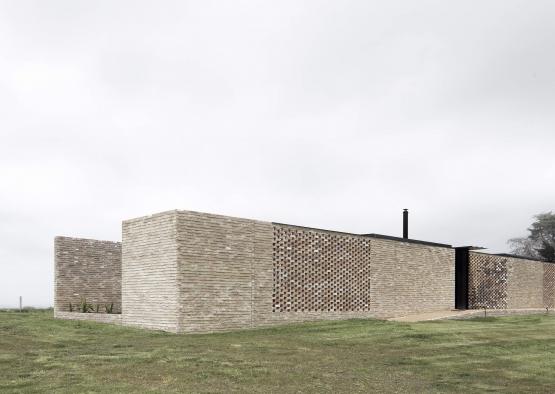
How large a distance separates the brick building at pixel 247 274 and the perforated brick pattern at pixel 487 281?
224mm

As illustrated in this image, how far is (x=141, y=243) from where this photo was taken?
67.4ft

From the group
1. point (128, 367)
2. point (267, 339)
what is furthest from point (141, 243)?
point (128, 367)

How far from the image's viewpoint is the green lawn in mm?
10117

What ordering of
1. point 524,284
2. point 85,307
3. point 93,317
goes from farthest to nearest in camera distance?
point 524,284, point 85,307, point 93,317

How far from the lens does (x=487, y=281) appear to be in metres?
34.7

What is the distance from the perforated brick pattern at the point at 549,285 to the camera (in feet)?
138

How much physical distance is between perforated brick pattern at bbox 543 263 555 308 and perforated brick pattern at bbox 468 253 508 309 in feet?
24.8

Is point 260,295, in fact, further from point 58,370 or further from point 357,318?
point 58,370

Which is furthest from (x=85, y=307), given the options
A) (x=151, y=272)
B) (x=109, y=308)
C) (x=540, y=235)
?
(x=540, y=235)

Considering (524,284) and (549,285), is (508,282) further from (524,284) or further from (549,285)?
(549,285)

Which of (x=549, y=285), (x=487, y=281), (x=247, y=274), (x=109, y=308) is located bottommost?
(x=549, y=285)

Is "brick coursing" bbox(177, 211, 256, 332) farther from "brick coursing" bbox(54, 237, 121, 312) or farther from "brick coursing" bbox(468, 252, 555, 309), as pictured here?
"brick coursing" bbox(468, 252, 555, 309)

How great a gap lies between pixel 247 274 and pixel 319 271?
13.4 feet

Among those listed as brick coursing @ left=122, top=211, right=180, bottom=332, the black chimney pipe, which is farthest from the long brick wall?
the black chimney pipe
